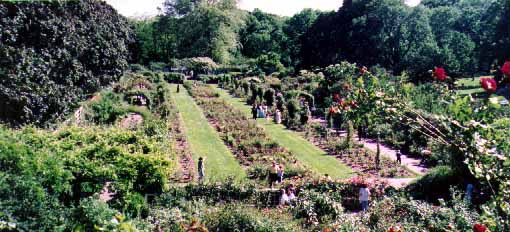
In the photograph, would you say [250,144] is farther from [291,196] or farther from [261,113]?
[261,113]

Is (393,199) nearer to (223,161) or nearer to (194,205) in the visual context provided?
(194,205)

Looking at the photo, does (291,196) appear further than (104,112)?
No

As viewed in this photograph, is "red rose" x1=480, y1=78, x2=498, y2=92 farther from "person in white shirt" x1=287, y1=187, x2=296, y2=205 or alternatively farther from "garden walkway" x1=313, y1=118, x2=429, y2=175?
"garden walkway" x1=313, y1=118, x2=429, y2=175

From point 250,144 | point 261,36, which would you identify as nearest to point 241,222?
point 250,144

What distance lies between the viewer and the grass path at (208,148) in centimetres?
1777

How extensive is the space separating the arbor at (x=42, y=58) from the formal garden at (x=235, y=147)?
0.07 m

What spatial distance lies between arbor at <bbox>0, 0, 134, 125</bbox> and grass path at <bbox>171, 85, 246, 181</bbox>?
6062 mm

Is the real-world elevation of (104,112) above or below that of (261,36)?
below

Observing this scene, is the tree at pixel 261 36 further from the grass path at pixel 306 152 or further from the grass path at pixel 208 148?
the grass path at pixel 306 152

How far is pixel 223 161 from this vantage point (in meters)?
19.5

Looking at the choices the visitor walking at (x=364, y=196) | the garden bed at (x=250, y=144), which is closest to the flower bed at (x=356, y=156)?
the garden bed at (x=250, y=144)

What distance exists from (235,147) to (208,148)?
1.26 m

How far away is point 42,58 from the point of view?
20.0 metres

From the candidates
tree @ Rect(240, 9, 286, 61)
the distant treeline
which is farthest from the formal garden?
tree @ Rect(240, 9, 286, 61)
